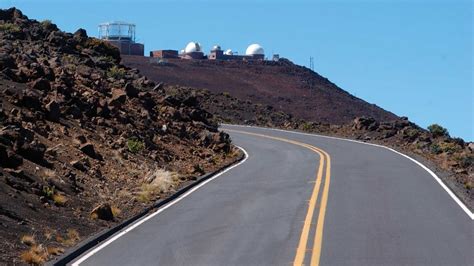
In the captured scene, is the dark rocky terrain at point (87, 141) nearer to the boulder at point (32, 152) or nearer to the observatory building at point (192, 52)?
the boulder at point (32, 152)

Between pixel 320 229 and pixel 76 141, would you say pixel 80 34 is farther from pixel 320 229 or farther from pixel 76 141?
pixel 320 229

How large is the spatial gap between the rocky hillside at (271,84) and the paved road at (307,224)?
5482 cm

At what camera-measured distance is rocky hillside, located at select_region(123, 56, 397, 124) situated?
8569 centimetres

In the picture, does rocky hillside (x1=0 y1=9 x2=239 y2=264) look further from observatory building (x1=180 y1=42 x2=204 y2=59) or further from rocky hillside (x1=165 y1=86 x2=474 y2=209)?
observatory building (x1=180 y1=42 x2=204 y2=59)

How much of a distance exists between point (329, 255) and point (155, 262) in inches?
119

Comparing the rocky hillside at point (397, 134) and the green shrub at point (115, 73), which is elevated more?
the green shrub at point (115, 73)

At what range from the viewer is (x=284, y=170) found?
29047 millimetres

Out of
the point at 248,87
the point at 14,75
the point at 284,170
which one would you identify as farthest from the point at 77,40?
the point at 248,87

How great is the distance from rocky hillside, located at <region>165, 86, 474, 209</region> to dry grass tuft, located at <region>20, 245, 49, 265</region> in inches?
439

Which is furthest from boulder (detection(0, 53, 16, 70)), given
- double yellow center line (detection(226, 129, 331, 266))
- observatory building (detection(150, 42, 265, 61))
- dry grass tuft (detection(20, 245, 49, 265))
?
observatory building (detection(150, 42, 265, 61))

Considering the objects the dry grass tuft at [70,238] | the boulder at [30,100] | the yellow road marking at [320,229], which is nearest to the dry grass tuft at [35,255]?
the dry grass tuft at [70,238]

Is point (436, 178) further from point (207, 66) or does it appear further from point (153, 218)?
point (207, 66)

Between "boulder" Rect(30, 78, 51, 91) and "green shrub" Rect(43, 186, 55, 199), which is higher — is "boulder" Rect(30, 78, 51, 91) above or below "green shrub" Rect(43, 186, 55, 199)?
above

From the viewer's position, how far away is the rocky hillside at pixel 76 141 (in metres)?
17.0
